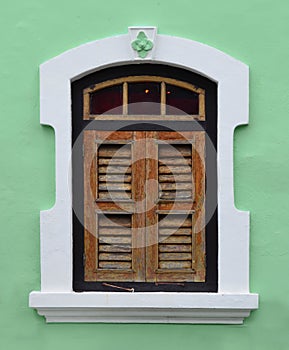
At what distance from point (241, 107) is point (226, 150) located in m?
0.29

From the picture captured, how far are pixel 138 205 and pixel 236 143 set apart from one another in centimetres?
76

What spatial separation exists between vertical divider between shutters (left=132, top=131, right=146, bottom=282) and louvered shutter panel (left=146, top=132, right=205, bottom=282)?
40mm

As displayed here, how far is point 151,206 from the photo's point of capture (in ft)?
15.2

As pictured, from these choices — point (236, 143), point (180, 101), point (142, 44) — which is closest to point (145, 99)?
point (180, 101)

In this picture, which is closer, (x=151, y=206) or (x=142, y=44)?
(x=142, y=44)

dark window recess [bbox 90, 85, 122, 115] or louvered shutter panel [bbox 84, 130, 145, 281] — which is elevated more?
dark window recess [bbox 90, 85, 122, 115]

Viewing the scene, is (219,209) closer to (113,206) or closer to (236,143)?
(236,143)

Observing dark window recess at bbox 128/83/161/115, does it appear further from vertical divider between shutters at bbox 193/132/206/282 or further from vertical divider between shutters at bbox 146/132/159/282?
vertical divider between shutters at bbox 193/132/206/282

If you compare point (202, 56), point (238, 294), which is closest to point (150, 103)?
point (202, 56)

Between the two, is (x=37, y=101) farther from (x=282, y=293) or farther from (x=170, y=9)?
(x=282, y=293)

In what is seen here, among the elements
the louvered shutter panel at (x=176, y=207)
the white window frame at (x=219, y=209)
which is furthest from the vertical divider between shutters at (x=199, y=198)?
the white window frame at (x=219, y=209)

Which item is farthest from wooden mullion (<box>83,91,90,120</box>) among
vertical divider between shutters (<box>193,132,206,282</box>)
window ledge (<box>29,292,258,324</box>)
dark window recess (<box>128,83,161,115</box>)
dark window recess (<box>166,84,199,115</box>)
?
window ledge (<box>29,292,258,324</box>)

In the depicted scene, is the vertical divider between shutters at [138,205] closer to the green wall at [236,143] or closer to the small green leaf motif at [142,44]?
the green wall at [236,143]

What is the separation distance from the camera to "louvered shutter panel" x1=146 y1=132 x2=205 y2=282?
15.2ft
